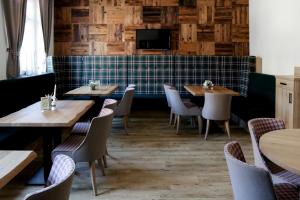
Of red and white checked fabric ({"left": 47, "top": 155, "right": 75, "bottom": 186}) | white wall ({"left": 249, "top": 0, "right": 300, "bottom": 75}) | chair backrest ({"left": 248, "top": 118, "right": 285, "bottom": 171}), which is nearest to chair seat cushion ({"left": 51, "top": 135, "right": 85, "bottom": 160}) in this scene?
red and white checked fabric ({"left": 47, "top": 155, "right": 75, "bottom": 186})

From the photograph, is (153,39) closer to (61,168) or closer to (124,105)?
(124,105)

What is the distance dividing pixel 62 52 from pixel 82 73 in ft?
2.61

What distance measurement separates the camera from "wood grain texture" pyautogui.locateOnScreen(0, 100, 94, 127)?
10.9 feet

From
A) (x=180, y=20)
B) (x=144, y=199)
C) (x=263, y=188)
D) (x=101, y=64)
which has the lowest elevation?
(x=144, y=199)

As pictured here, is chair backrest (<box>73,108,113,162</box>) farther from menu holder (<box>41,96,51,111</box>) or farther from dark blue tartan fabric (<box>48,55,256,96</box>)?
dark blue tartan fabric (<box>48,55,256,96</box>)

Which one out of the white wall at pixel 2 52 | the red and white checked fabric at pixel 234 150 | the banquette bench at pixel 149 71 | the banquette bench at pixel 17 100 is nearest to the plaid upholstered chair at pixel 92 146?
the banquette bench at pixel 17 100

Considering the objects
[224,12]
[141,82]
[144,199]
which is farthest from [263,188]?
[224,12]

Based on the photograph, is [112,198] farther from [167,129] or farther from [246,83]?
[246,83]

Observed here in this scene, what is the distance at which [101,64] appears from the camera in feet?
28.1

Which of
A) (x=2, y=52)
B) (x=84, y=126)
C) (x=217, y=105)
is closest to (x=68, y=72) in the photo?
(x=2, y=52)

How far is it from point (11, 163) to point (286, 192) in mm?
1667

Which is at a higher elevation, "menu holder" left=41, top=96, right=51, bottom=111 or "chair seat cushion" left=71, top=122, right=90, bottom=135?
"menu holder" left=41, top=96, right=51, bottom=111

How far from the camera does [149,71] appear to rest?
864cm

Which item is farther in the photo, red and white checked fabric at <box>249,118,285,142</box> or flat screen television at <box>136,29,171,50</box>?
flat screen television at <box>136,29,171,50</box>
